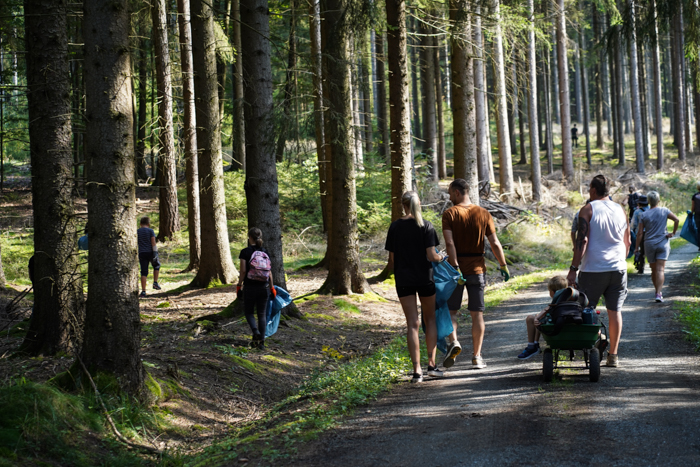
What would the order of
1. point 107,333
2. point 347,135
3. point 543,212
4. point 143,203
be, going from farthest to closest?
1. point 143,203
2. point 543,212
3. point 347,135
4. point 107,333

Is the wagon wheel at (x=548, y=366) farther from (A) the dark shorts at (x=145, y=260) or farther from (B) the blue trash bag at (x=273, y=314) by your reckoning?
(A) the dark shorts at (x=145, y=260)

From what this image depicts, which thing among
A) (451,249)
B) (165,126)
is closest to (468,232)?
(451,249)

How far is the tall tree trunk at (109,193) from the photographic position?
576cm

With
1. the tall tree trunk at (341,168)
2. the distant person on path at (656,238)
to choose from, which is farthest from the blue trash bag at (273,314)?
the distant person on path at (656,238)

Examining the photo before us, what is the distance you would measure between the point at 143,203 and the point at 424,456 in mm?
27797

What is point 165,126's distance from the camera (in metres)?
16.0

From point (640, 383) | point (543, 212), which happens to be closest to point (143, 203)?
point (543, 212)

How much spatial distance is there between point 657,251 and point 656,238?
0.25 m

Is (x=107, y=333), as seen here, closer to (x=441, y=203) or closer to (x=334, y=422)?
(x=334, y=422)

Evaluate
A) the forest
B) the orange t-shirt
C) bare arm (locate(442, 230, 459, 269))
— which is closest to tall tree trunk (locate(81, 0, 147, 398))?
the forest

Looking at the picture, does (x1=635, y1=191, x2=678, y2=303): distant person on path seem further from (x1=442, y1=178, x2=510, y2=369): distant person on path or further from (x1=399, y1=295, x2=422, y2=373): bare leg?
(x1=399, y1=295, x2=422, y2=373): bare leg

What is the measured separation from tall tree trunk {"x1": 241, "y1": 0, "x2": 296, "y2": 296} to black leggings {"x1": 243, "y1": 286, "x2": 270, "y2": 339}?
158cm

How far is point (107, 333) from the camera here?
5.86 metres

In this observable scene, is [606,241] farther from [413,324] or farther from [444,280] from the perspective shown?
[413,324]
